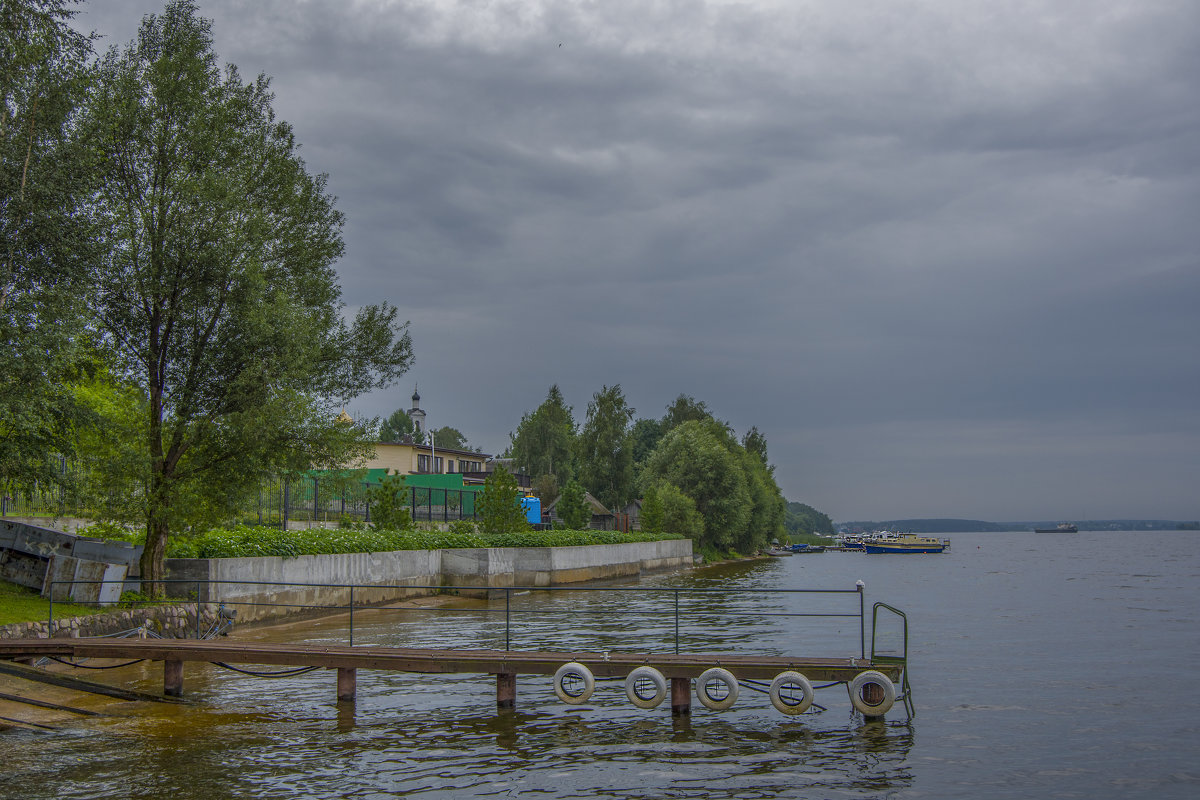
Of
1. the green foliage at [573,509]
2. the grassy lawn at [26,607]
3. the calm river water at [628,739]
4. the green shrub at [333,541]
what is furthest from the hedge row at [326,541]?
the green foliage at [573,509]

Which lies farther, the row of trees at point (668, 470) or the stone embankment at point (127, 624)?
the row of trees at point (668, 470)

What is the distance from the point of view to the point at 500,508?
51656 mm

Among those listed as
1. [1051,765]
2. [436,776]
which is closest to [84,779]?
[436,776]

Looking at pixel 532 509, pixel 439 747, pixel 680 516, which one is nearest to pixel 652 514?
pixel 680 516

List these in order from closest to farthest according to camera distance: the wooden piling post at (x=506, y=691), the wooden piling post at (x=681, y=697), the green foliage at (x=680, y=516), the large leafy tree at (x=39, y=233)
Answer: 1. the wooden piling post at (x=681, y=697)
2. the wooden piling post at (x=506, y=691)
3. the large leafy tree at (x=39, y=233)
4. the green foliage at (x=680, y=516)

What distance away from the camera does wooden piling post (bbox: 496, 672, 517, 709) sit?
57.9 feet

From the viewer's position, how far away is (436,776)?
528 inches

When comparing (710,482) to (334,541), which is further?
(710,482)

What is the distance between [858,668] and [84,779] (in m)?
11.6

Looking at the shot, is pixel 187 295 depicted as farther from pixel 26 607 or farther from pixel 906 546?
pixel 906 546

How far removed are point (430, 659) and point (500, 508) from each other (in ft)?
114

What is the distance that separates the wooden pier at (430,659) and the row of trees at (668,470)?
53.9m

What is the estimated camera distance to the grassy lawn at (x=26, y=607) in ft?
65.0

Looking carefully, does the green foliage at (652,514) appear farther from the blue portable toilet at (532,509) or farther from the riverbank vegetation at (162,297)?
the riverbank vegetation at (162,297)
